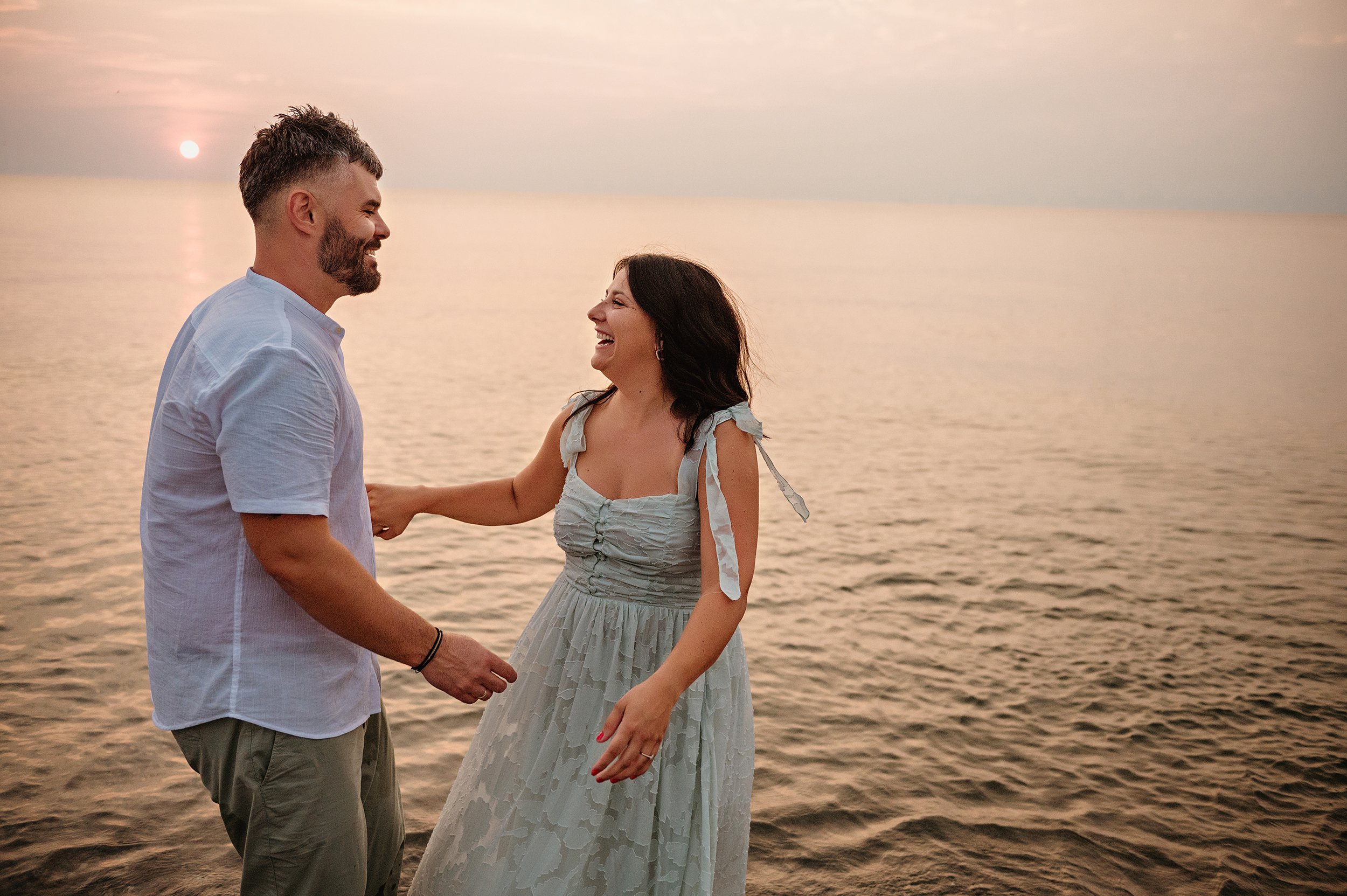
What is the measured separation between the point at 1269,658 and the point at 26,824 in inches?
299

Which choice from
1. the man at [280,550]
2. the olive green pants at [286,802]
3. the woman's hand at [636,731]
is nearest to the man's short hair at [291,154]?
the man at [280,550]

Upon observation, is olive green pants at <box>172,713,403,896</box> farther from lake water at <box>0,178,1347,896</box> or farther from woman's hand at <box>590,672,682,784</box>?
lake water at <box>0,178,1347,896</box>

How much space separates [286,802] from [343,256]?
1.27 metres

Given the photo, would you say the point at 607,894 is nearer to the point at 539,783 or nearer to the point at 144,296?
the point at 539,783

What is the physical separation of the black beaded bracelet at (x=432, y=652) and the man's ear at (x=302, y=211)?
0.99 meters

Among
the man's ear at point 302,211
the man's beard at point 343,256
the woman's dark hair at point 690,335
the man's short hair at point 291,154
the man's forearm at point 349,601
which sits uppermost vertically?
the man's short hair at point 291,154

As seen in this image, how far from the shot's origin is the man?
2.27 meters

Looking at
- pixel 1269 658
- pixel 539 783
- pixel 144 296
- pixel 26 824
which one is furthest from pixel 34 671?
pixel 144 296

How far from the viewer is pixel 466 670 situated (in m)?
2.57

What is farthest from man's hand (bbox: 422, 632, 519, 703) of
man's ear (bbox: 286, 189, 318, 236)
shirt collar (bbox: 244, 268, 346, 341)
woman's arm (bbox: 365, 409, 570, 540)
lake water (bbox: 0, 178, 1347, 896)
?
→ lake water (bbox: 0, 178, 1347, 896)

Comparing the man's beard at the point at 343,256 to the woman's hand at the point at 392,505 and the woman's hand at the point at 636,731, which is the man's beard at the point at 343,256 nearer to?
the woman's hand at the point at 392,505

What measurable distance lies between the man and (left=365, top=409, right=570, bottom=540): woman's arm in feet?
2.81

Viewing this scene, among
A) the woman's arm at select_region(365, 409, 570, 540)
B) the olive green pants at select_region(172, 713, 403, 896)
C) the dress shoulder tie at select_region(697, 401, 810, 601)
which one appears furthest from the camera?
the woman's arm at select_region(365, 409, 570, 540)

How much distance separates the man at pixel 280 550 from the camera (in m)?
2.27
